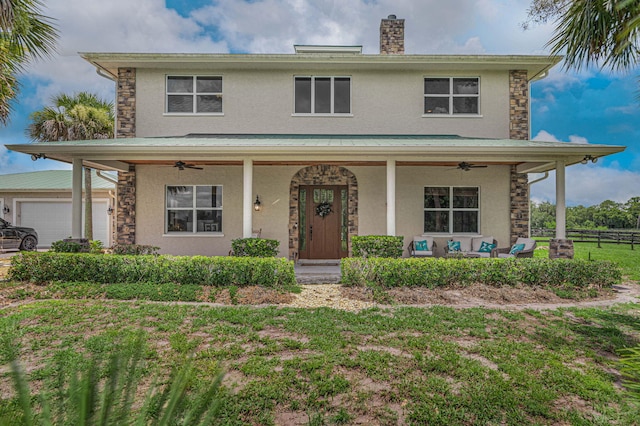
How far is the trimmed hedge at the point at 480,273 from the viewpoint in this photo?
7281 millimetres

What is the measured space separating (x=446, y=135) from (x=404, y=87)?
213cm

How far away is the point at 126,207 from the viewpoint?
1082 centimetres

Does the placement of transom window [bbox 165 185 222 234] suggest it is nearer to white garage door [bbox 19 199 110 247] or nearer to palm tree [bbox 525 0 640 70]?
white garage door [bbox 19 199 110 247]

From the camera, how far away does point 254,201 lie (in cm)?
1091

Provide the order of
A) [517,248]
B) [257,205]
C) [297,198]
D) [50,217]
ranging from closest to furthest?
[517,248], [257,205], [297,198], [50,217]

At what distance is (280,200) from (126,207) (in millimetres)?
4926

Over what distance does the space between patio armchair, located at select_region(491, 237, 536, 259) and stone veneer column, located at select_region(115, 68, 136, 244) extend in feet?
36.8

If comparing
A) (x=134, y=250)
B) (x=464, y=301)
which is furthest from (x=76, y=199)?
(x=464, y=301)

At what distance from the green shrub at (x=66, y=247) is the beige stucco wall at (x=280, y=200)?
239cm

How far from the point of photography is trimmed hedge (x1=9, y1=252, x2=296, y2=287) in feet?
23.9

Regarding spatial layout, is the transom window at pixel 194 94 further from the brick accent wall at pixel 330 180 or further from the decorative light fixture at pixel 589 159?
the decorative light fixture at pixel 589 159

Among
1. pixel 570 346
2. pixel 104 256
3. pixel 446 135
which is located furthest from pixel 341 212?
pixel 570 346

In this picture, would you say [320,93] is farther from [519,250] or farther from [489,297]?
[489,297]

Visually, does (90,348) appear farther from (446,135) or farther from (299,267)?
(446,135)
